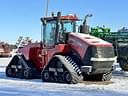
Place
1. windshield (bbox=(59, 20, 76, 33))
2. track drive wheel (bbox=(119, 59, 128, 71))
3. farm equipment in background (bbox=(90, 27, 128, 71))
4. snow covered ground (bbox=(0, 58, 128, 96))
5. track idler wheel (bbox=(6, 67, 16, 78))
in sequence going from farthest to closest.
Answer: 1. track drive wheel (bbox=(119, 59, 128, 71))
2. farm equipment in background (bbox=(90, 27, 128, 71))
3. track idler wheel (bbox=(6, 67, 16, 78))
4. windshield (bbox=(59, 20, 76, 33))
5. snow covered ground (bbox=(0, 58, 128, 96))

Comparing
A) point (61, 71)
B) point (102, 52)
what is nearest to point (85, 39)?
point (102, 52)

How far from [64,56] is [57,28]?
4.00ft

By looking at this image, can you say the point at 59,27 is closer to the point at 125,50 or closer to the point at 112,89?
the point at 112,89

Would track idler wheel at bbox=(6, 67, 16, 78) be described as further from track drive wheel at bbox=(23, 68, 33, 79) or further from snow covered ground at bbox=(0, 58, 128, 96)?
snow covered ground at bbox=(0, 58, 128, 96)

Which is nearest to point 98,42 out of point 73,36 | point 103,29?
point 73,36

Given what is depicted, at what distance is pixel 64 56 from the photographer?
15.6 metres

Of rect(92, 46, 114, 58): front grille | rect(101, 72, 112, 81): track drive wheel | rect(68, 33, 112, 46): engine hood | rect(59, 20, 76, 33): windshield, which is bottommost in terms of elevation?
rect(101, 72, 112, 81): track drive wheel

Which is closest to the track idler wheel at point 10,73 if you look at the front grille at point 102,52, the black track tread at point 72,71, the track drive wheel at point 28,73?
the track drive wheel at point 28,73

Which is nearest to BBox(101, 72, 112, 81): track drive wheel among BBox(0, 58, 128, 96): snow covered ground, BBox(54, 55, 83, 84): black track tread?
BBox(0, 58, 128, 96): snow covered ground

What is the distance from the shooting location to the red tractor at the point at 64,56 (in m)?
14.8

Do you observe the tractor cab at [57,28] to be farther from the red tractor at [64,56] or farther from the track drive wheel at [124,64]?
the track drive wheel at [124,64]

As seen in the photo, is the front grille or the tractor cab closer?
the front grille

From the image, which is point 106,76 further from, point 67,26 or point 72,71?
point 67,26

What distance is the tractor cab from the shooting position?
16109 mm
